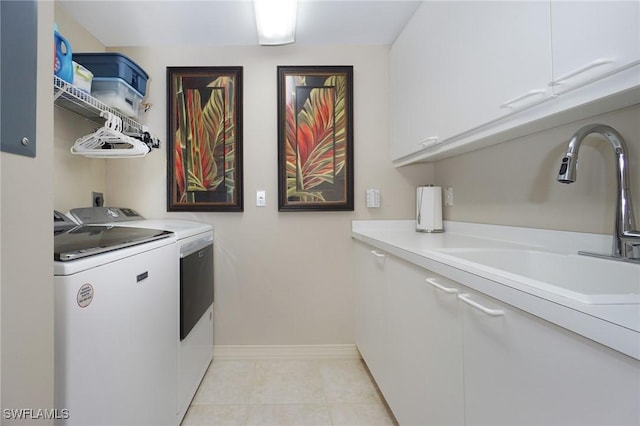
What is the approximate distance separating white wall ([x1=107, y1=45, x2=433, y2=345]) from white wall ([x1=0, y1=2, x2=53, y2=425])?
1.51m

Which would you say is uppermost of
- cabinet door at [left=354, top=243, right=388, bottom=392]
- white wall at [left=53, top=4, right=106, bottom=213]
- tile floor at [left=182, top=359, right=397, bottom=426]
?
white wall at [left=53, top=4, right=106, bottom=213]

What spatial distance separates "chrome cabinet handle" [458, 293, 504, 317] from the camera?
672 mm

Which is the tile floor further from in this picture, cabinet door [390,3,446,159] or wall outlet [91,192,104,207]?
cabinet door [390,3,446,159]

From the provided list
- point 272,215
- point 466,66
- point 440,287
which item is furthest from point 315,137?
point 440,287

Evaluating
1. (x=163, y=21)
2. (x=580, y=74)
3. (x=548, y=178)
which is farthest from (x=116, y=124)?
(x=548, y=178)

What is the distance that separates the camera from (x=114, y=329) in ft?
2.88

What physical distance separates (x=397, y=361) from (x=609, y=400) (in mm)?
928

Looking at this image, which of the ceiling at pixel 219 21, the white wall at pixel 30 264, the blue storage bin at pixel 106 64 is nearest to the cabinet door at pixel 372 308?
the white wall at pixel 30 264

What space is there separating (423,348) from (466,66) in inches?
46.8

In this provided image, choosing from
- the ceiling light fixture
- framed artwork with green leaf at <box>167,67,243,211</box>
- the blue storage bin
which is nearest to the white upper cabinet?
the ceiling light fixture

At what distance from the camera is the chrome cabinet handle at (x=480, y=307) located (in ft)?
2.21

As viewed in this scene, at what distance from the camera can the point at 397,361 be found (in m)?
1.29

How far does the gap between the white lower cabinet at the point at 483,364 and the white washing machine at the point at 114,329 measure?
3.40 feet

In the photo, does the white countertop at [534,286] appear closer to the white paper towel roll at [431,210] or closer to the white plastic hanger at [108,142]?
the white paper towel roll at [431,210]
